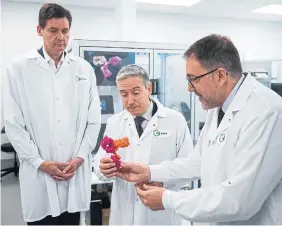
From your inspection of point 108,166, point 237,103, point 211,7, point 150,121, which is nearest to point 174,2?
point 211,7

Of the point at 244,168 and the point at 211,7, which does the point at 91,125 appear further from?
the point at 211,7

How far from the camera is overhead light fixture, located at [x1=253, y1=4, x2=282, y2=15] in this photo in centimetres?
600

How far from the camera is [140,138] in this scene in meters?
1.77

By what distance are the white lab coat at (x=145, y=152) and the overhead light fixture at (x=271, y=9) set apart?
5174 millimetres

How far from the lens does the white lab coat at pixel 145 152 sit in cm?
176

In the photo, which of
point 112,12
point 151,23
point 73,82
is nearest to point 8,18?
point 112,12

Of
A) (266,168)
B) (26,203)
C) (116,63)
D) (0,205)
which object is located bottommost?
(0,205)

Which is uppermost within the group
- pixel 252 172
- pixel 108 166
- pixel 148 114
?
pixel 148 114

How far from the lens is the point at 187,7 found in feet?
19.3

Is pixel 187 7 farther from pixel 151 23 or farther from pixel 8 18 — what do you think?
pixel 8 18

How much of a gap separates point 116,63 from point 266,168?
2318 millimetres

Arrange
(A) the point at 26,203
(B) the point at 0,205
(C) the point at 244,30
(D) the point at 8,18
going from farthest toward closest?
(C) the point at 244,30 → (D) the point at 8,18 → (B) the point at 0,205 → (A) the point at 26,203

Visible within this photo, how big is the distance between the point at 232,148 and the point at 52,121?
112 centimetres

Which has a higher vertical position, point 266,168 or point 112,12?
point 112,12
